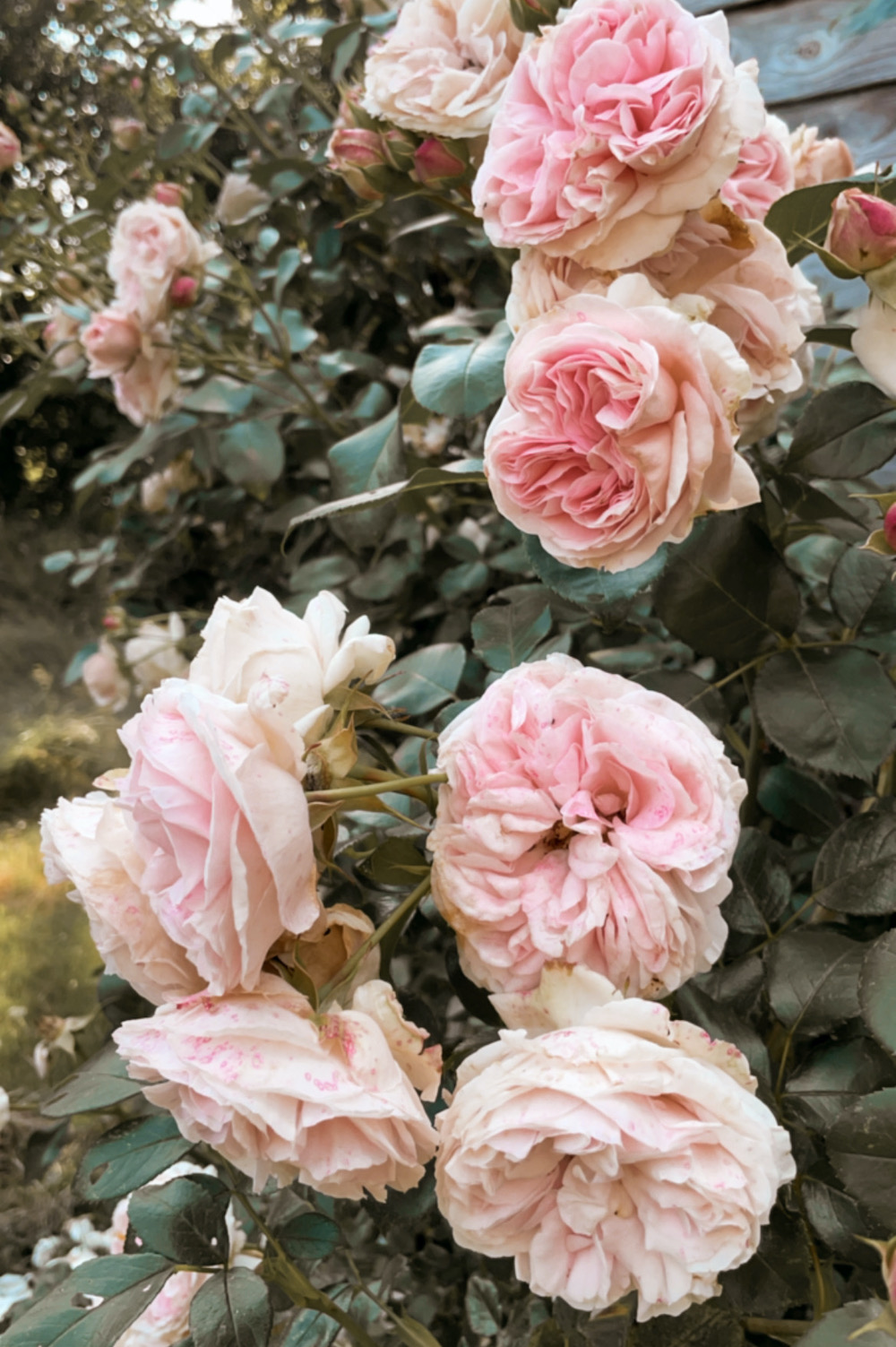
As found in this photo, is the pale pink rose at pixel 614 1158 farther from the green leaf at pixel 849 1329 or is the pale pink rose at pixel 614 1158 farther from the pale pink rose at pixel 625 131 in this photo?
the pale pink rose at pixel 625 131

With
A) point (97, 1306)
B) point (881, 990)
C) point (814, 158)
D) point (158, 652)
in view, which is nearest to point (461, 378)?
point (814, 158)

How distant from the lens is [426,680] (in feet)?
1.86

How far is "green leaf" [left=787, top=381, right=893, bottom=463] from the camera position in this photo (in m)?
0.50

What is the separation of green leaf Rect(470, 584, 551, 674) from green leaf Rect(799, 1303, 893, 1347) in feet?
1.00

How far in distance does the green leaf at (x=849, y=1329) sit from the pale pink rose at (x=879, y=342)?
0.33 metres

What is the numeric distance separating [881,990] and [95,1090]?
37cm

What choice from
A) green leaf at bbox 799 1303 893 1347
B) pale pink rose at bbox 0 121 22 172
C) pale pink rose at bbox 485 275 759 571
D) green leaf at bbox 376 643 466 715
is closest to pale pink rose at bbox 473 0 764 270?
pale pink rose at bbox 485 275 759 571

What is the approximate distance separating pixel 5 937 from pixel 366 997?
1656mm

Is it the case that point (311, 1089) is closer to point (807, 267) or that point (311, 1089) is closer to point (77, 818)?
point (77, 818)

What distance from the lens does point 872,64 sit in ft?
3.36

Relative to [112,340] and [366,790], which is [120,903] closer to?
[366,790]

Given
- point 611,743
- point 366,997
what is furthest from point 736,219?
point 366,997

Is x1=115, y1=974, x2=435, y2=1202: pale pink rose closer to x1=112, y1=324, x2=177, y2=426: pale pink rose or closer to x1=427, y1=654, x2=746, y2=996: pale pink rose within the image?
x1=427, y1=654, x2=746, y2=996: pale pink rose

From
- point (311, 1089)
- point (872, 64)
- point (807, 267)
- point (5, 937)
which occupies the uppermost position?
point (311, 1089)
